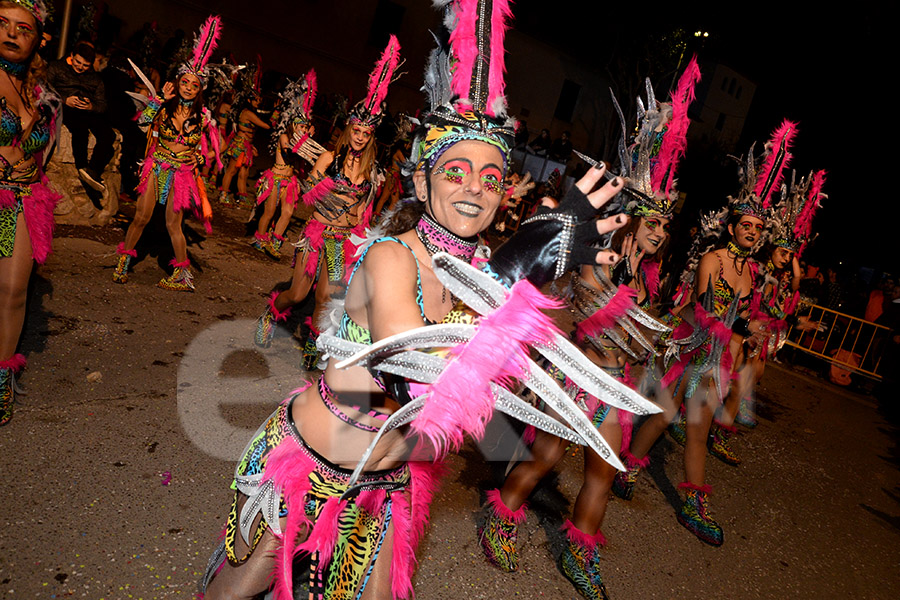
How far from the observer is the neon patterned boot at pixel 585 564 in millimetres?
3127

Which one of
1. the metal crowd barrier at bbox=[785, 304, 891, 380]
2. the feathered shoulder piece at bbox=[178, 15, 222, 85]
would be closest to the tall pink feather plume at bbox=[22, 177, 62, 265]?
the feathered shoulder piece at bbox=[178, 15, 222, 85]

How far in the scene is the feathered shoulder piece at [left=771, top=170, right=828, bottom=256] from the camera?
18.3 feet

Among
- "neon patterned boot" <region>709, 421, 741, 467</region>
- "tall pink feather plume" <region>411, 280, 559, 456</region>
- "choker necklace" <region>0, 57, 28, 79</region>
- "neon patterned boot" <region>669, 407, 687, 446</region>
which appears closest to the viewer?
"tall pink feather plume" <region>411, 280, 559, 456</region>

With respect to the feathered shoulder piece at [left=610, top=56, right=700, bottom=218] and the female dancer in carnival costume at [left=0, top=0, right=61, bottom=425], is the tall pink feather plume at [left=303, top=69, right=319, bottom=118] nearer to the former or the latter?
the female dancer in carnival costume at [left=0, top=0, right=61, bottom=425]

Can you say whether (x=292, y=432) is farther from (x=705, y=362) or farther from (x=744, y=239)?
(x=744, y=239)

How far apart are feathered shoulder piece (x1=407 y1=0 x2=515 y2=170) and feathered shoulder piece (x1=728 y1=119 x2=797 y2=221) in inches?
141

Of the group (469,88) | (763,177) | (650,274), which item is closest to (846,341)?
(763,177)

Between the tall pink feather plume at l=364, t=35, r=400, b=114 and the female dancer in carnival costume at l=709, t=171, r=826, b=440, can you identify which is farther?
the tall pink feather plume at l=364, t=35, r=400, b=114

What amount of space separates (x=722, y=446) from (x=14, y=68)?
6655 mm

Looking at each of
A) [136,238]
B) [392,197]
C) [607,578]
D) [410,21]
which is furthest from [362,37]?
[607,578]

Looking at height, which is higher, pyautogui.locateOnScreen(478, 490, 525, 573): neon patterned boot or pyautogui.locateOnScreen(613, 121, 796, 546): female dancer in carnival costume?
pyautogui.locateOnScreen(613, 121, 796, 546): female dancer in carnival costume

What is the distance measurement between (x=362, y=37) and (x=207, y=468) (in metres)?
23.9

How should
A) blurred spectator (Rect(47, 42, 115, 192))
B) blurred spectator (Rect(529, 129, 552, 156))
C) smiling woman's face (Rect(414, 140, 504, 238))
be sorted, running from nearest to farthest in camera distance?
smiling woman's face (Rect(414, 140, 504, 238)) < blurred spectator (Rect(47, 42, 115, 192)) < blurred spectator (Rect(529, 129, 552, 156))

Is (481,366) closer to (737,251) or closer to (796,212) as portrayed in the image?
(737,251)
